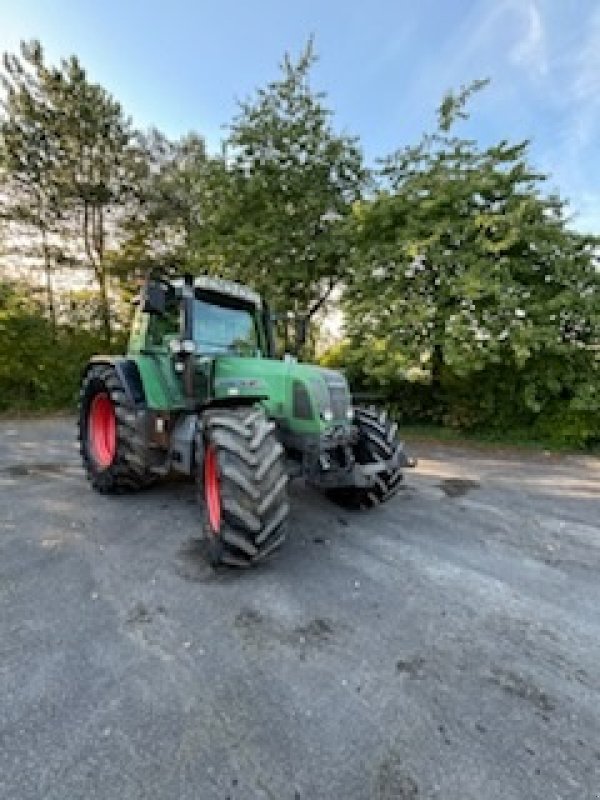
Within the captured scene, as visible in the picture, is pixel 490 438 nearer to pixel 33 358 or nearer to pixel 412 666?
pixel 412 666

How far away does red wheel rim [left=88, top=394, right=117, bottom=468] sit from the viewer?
4.71 meters

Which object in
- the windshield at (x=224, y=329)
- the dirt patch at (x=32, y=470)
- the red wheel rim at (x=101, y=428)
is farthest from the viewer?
the dirt patch at (x=32, y=470)

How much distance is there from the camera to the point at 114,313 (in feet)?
43.8

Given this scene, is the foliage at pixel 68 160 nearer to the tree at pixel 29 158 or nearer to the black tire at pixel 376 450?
the tree at pixel 29 158

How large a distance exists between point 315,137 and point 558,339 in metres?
7.29

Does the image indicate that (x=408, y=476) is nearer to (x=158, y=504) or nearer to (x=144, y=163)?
(x=158, y=504)

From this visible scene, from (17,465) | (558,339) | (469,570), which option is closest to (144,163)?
(17,465)

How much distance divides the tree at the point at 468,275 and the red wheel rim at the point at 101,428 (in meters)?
4.75

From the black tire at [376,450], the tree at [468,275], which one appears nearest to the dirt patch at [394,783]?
the black tire at [376,450]

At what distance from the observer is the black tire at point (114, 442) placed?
4.05m

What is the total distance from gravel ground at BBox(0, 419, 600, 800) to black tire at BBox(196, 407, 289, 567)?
213 mm

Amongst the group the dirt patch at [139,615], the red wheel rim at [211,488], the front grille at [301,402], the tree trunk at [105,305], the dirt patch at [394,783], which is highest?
the tree trunk at [105,305]

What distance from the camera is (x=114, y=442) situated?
4.34m

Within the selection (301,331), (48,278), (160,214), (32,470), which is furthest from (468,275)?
(48,278)
